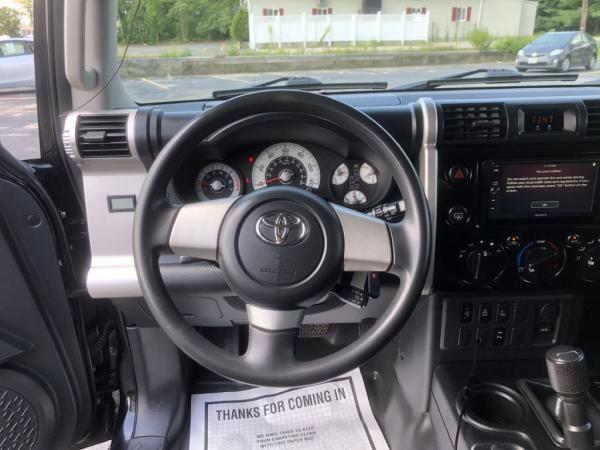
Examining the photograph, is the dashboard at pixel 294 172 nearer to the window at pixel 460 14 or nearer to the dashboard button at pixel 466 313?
the dashboard button at pixel 466 313

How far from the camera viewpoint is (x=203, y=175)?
4.21ft

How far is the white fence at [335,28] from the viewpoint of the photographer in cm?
147

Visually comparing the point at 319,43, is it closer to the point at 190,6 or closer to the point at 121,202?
the point at 190,6

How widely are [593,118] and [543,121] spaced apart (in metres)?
0.12

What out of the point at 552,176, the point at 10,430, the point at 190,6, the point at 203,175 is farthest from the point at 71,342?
the point at 552,176

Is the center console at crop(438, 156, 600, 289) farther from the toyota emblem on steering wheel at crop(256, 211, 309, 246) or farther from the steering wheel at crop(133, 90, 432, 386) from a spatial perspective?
the toyota emblem on steering wheel at crop(256, 211, 309, 246)

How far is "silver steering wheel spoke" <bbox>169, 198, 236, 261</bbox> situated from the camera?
1033mm

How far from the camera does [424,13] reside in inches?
61.4

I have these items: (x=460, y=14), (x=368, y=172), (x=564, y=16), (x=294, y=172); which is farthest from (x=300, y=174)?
(x=564, y=16)

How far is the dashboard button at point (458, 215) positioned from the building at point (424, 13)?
543 millimetres

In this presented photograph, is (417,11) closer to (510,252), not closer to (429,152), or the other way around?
(429,152)

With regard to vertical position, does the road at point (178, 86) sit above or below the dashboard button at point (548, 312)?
above

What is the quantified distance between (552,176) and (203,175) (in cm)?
89

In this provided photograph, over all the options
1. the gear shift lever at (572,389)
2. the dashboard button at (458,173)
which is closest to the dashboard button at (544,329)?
the gear shift lever at (572,389)
